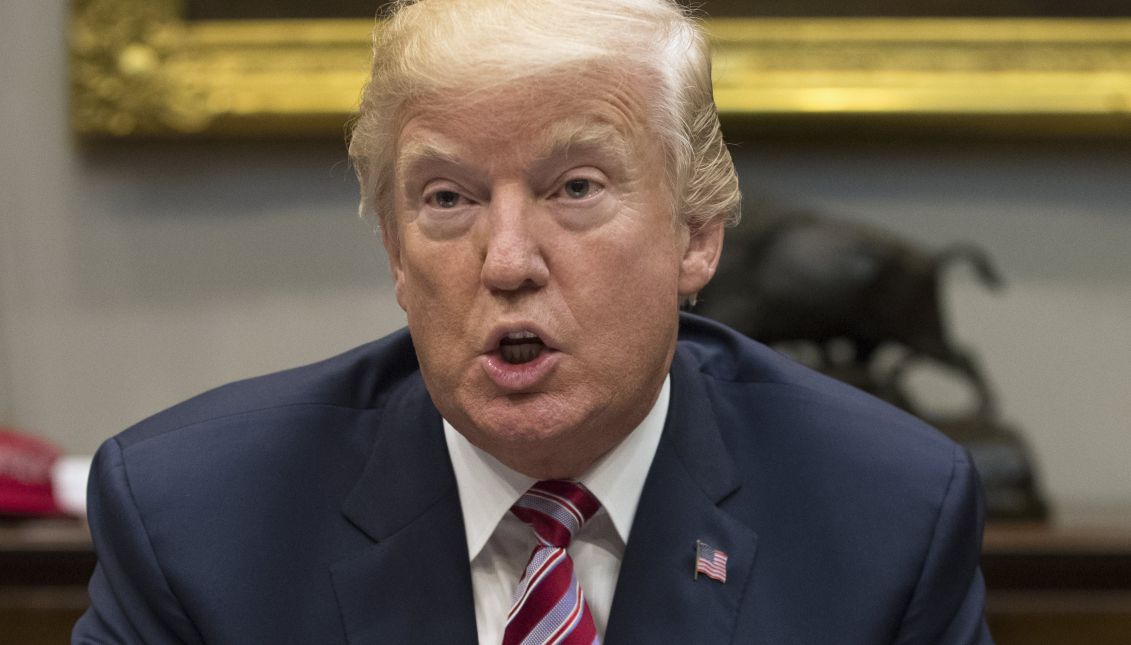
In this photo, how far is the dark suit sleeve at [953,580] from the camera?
1665mm

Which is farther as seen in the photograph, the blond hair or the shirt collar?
the shirt collar

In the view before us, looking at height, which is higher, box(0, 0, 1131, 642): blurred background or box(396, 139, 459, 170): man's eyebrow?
box(396, 139, 459, 170): man's eyebrow

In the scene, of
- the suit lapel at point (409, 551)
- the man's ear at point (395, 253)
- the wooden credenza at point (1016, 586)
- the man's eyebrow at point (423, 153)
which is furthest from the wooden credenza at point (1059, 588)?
the man's eyebrow at point (423, 153)

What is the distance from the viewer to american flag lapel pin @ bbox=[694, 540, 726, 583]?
5.44 feet

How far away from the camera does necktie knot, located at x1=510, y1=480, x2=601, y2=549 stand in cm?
164

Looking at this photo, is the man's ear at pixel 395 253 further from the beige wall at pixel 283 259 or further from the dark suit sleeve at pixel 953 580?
the beige wall at pixel 283 259

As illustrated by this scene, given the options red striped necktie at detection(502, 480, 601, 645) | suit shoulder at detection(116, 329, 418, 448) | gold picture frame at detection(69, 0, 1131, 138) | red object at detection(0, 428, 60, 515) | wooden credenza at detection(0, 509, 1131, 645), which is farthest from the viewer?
gold picture frame at detection(69, 0, 1131, 138)

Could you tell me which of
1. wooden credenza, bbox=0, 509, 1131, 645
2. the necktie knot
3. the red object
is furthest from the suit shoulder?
the red object

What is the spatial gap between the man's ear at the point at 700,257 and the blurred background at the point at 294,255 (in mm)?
1629

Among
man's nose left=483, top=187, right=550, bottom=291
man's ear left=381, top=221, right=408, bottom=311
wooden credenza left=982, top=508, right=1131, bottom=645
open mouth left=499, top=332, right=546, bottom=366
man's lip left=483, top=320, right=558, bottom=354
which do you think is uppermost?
man's nose left=483, top=187, right=550, bottom=291

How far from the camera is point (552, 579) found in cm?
158

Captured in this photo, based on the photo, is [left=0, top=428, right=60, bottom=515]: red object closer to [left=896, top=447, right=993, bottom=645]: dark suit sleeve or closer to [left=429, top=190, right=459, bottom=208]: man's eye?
[left=429, top=190, right=459, bottom=208]: man's eye

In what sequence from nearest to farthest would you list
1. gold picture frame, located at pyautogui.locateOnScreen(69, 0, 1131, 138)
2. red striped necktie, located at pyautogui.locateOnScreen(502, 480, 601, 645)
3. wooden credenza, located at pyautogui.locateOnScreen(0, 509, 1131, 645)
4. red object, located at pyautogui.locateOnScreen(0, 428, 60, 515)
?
red striped necktie, located at pyautogui.locateOnScreen(502, 480, 601, 645) → wooden credenza, located at pyautogui.locateOnScreen(0, 509, 1131, 645) → red object, located at pyautogui.locateOnScreen(0, 428, 60, 515) → gold picture frame, located at pyautogui.locateOnScreen(69, 0, 1131, 138)

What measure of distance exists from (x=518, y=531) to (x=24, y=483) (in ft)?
5.35
